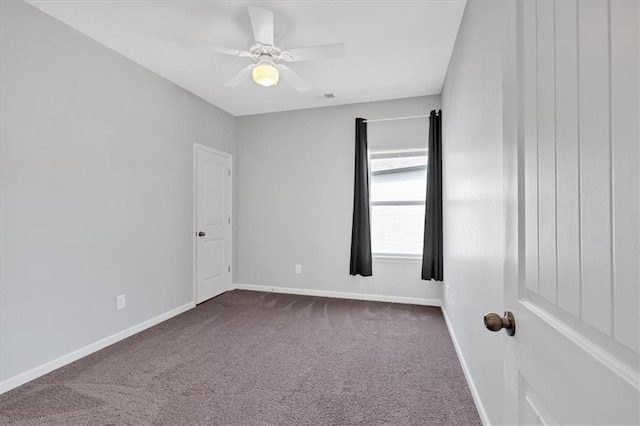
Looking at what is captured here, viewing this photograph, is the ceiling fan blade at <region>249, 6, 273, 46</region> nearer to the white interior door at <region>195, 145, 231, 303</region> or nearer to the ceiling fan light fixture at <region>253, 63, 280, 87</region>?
Result: the ceiling fan light fixture at <region>253, 63, 280, 87</region>

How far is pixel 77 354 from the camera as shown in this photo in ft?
8.10

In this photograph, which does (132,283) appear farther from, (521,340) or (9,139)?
(521,340)

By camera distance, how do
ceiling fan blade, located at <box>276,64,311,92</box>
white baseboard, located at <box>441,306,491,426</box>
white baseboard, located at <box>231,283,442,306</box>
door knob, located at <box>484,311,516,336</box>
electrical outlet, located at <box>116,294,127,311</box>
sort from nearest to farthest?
door knob, located at <box>484,311,516,336</box>
white baseboard, located at <box>441,306,491,426</box>
ceiling fan blade, located at <box>276,64,311,92</box>
electrical outlet, located at <box>116,294,127,311</box>
white baseboard, located at <box>231,283,442,306</box>

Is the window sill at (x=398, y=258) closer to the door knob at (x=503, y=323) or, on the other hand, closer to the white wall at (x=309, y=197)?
the white wall at (x=309, y=197)

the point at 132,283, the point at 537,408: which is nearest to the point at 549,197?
A: the point at 537,408

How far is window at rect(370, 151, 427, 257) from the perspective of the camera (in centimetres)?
393

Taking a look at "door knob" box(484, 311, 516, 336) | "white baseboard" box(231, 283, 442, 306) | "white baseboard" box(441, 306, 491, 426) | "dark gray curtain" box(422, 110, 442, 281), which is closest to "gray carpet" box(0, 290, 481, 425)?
"white baseboard" box(441, 306, 491, 426)

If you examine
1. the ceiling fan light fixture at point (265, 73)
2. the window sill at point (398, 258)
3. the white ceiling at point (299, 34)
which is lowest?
the window sill at point (398, 258)

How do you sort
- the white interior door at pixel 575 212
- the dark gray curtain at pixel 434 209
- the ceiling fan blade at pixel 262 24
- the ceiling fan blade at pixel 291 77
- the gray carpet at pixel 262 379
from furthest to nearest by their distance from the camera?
the dark gray curtain at pixel 434 209 → the ceiling fan blade at pixel 291 77 → the ceiling fan blade at pixel 262 24 → the gray carpet at pixel 262 379 → the white interior door at pixel 575 212

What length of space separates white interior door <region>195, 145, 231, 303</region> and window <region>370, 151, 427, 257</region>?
84.2 inches

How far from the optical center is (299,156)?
4398 mm

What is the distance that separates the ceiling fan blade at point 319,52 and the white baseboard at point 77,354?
116 inches

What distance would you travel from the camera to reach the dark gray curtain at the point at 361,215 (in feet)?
13.1

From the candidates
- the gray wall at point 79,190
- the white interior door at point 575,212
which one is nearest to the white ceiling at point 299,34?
the gray wall at point 79,190
